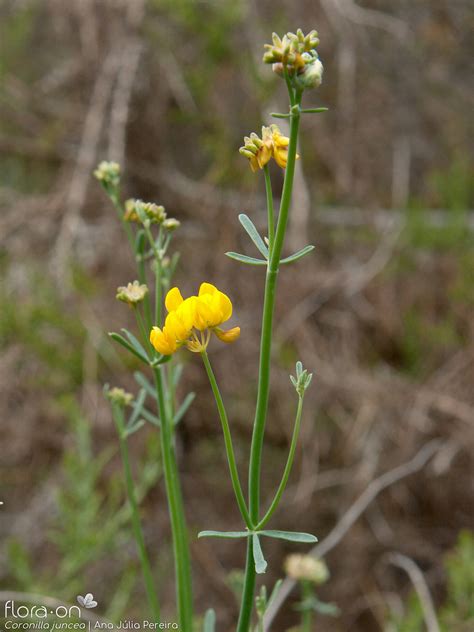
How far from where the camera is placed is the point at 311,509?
140 cm

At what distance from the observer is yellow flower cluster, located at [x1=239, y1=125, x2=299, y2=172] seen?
1.25ft

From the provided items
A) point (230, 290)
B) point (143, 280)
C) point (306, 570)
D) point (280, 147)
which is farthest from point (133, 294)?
point (230, 290)

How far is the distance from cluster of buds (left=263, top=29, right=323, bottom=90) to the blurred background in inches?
31.7

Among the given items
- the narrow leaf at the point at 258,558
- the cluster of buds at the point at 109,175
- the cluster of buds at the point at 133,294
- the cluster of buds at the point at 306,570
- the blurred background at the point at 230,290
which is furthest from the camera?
the blurred background at the point at 230,290

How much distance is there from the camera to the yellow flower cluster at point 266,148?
38cm

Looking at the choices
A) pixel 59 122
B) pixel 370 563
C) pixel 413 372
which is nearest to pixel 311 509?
pixel 370 563

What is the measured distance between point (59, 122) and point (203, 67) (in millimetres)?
378

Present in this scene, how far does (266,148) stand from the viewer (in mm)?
385

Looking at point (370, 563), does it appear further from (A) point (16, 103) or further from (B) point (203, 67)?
(A) point (16, 103)

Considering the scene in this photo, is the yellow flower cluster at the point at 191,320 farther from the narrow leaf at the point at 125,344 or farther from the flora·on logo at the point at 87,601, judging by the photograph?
the flora·on logo at the point at 87,601

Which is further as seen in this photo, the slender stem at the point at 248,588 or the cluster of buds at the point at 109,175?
the cluster of buds at the point at 109,175

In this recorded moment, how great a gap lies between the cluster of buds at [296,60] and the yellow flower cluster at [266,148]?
41 millimetres

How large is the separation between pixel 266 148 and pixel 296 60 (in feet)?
0.18

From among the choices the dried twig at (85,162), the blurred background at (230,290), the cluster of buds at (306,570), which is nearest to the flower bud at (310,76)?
the cluster of buds at (306,570)
